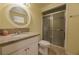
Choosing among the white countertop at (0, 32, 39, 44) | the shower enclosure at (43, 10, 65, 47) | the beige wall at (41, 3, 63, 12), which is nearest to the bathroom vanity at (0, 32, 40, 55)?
the white countertop at (0, 32, 39, 44)

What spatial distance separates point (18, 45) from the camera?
1.06 m

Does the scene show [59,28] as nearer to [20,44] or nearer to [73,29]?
[73,29]

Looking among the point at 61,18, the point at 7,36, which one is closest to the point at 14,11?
the point at 7,36

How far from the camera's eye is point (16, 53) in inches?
41.9

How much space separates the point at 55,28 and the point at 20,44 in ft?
1.22

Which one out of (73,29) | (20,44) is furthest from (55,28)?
(20,44)

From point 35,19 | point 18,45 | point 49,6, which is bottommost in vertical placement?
point 18,45

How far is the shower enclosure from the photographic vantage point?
1096 mm

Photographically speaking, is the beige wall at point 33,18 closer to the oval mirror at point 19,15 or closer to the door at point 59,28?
the oval mirror at point 19,15

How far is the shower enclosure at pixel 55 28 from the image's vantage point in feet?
3.59

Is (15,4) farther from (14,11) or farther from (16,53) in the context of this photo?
(16,53)

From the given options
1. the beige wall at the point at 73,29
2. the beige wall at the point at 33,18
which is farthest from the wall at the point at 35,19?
the beige wall at the point at 73,29
